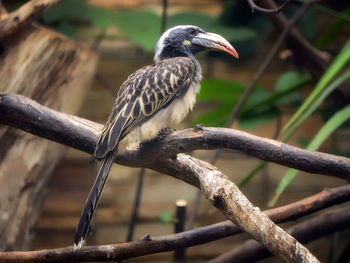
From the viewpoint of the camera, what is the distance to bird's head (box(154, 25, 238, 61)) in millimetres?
1762

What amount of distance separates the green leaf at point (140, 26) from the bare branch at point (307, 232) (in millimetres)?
1011

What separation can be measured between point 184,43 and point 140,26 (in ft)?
2.29

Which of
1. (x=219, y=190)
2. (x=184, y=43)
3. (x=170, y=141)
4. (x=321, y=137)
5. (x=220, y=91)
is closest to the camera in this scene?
(x=219, y=190)

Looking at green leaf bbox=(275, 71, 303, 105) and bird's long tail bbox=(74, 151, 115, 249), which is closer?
bird's long tail bbox=(74, 151, 115, 249)

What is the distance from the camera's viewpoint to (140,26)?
2416 millimetres

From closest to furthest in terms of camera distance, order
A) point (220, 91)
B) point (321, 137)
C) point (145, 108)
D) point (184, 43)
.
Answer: point (145, 108), point (321, 137), point (184, 43), point (220, 91)

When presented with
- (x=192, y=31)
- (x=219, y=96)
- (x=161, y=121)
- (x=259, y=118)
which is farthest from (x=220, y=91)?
(x=161, y=121)

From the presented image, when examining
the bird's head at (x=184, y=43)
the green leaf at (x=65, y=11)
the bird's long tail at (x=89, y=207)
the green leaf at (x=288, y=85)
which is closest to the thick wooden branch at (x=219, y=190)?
the bird's long tail at (x=89, y=207)

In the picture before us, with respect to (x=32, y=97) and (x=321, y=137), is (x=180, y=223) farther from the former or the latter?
(x=32, y=97)

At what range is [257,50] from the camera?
2805 millimetres

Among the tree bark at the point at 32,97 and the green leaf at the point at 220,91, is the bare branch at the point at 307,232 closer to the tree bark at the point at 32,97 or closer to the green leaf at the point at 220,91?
the green leaf at the point at 220,91

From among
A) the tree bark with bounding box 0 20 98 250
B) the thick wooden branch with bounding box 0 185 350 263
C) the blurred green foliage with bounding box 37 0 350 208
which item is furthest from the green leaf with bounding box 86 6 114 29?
the thick wooden branch with bounding box 0 185 350 263

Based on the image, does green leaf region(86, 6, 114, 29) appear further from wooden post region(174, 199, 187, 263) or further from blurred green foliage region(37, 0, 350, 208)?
wooden post region(174, 199, 187, 263)

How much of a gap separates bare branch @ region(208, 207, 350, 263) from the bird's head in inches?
29.3
